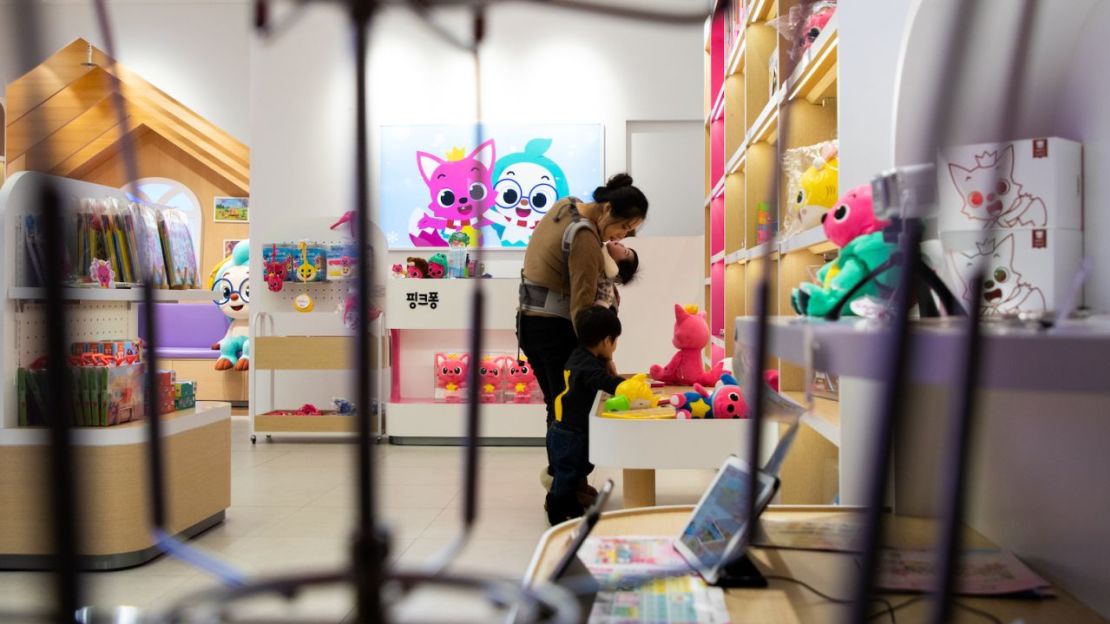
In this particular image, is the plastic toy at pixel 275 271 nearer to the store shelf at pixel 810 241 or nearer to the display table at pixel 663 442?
the display table at pixel 663 442

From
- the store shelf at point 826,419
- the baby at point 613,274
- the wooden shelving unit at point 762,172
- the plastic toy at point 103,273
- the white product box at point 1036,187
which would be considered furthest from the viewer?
the baby at point 613,274

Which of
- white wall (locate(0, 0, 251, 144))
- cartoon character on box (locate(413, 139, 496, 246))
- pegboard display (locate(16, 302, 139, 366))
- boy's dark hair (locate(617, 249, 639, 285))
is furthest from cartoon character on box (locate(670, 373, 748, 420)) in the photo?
white wall (locate(0, 0, 251, 144))

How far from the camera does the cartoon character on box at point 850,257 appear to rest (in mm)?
1082

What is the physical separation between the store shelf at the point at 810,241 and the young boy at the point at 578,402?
0.86 meters

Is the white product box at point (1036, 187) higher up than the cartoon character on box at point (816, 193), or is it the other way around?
the cartoon character on box at point (816, 193)

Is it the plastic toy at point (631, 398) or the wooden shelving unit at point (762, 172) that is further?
the plastic toy at point (631, 398)

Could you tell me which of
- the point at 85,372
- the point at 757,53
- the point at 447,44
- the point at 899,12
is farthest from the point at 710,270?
the point at 447,44

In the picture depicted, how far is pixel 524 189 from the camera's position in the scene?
5480mm

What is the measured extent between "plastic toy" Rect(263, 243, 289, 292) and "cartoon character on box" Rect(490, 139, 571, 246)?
1.30 metres

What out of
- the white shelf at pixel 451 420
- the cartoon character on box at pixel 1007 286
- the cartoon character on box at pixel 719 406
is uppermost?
the cartoon character on box at pixel 1007 286

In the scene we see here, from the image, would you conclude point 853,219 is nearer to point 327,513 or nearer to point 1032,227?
point 1032,227

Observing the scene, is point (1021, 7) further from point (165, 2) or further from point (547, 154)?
point (165, 2)

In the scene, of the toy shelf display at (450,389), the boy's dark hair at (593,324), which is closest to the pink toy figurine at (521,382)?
the toy shelf display at (450,389)

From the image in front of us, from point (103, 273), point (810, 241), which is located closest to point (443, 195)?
point (103, 273)
